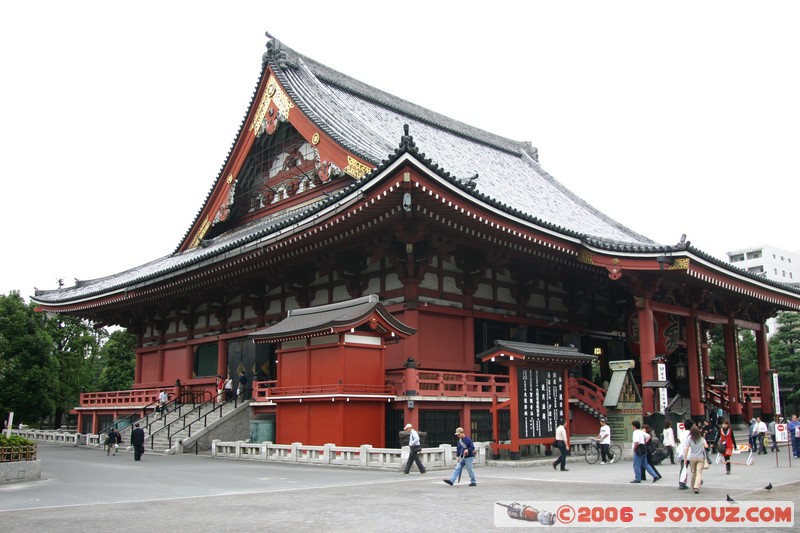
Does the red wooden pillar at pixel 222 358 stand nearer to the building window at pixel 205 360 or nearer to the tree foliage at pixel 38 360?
the building window at pixel 205 360

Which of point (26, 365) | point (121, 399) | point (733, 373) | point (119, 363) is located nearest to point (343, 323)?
point (121, 399)

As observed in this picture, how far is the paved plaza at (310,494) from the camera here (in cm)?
1021

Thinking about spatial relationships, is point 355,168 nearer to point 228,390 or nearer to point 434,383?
point 434,383

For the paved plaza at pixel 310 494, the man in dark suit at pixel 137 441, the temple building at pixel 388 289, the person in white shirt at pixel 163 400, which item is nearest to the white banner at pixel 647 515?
the paved plaza at pixel 310 494

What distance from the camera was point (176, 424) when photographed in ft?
89.0

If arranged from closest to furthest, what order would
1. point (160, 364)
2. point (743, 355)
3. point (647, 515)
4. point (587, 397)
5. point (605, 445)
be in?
point (647, 515) < point (605, 445) < point (587, 397) < point (160, 364) < point (743, 355)

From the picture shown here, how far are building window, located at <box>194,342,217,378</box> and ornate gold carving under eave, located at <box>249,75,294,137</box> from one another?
9.72 metres

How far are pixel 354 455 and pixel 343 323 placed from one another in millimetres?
3561

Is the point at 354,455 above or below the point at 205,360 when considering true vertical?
below

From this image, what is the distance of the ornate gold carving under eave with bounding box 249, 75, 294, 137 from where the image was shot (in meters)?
30.5

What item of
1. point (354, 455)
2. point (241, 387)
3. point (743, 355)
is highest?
point (743, 355)

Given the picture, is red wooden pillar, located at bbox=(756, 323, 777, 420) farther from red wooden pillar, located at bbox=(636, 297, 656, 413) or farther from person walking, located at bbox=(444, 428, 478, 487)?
person walking, located at bbox=(444, 428, 478, 487)

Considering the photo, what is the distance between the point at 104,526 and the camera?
9.93m

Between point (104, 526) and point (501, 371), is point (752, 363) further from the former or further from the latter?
point (104, 526)
